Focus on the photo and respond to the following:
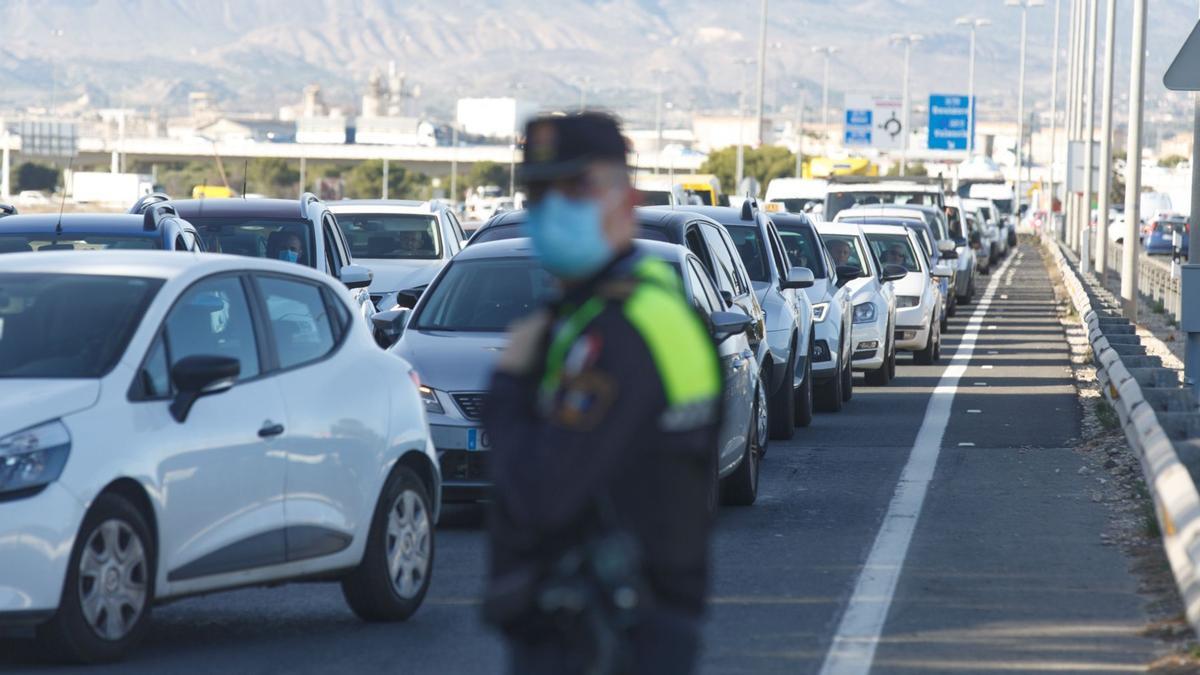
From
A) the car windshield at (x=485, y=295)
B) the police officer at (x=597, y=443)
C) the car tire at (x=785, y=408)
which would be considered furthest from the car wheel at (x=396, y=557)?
the car tire at (x=785, y=408)

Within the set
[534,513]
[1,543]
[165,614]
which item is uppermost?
[534,513]

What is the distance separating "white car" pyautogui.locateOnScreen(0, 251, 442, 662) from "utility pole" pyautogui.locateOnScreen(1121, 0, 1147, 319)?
64.5 feet

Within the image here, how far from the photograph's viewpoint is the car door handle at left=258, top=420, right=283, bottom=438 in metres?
7.96

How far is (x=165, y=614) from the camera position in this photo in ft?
29.2

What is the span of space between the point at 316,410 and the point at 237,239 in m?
9.30

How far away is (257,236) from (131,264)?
9141mm

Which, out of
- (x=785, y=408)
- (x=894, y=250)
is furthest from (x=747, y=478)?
(x=894, y=250)

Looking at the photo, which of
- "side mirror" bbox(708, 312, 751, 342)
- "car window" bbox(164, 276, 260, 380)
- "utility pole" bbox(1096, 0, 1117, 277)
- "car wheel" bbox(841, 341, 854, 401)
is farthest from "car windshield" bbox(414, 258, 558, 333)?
"utility pole" bbox(1096, 0, 1117, 277)

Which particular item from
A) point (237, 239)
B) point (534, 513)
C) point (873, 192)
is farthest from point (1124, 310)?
point (534, 513)

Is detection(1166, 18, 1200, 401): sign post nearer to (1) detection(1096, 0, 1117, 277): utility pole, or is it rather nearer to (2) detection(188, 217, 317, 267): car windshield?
(2) detection(188, 217, 317, 267): car windshield

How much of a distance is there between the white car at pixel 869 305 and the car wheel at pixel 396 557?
12502 millimetres

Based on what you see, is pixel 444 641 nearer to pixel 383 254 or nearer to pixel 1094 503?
pixel 1094 503

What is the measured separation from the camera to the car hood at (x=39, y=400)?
23.8 ft

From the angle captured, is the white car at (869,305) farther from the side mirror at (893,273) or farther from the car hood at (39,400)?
the car hood at (39,400)
